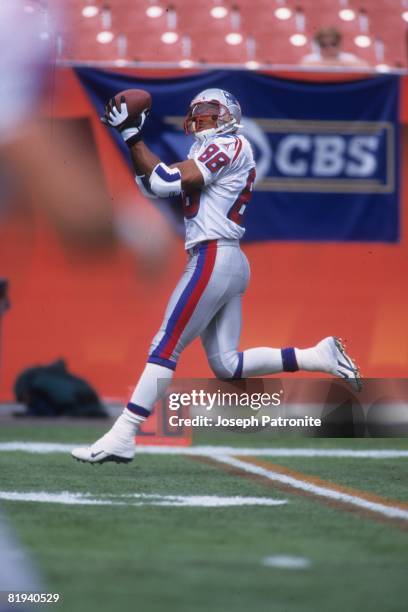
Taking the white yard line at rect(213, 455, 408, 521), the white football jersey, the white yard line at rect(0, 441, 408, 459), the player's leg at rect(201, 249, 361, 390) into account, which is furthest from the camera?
the white yard line at rect(0, 441, 408, 459)

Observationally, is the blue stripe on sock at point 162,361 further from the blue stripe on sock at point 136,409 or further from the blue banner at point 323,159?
the blue banner at point 323,159

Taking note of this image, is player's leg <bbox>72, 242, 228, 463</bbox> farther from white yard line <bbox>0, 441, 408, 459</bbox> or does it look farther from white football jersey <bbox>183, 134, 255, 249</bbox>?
white yard line <bbox>0, 441, 408, 459</bbox>

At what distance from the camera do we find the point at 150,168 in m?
4.40

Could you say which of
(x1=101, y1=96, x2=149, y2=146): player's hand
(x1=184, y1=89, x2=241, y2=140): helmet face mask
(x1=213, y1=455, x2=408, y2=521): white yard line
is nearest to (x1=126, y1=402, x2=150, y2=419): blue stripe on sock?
(x1=213, y1=455, x2=408, y2=521): white yard line

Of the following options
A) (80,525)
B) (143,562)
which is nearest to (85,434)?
(80,525)

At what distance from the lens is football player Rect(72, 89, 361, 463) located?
171 inches

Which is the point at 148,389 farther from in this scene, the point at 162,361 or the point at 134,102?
the point at 134,102

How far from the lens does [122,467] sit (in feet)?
15.9

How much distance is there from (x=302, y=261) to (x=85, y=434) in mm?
2011

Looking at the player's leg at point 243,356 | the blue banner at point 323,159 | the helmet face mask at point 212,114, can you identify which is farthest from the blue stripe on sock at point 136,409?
the blue banner at point 323,159

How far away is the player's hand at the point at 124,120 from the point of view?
14.6 ft

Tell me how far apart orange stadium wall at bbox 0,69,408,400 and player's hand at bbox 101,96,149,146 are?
2.91 meters

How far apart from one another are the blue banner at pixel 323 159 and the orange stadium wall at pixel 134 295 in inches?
4.5

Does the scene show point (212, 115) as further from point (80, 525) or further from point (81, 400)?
point (81, 400)
